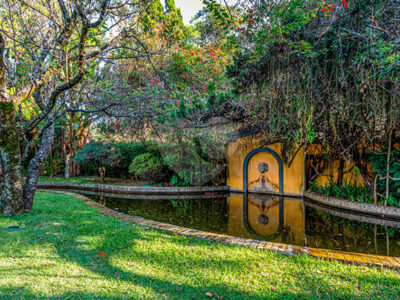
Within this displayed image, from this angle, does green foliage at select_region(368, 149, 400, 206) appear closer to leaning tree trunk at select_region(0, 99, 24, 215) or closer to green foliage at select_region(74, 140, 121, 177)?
leaning tree trunk at select_region(0, 99, 24, 215)

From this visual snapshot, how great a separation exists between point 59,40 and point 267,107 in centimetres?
468

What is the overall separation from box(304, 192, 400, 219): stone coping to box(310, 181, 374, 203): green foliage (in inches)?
8.1

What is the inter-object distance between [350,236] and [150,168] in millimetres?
8721

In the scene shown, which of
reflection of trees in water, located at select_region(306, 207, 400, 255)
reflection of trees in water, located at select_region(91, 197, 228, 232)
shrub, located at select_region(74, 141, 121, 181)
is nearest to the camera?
reflection of trees in water, located at select_region(306, 207, 400, 255)

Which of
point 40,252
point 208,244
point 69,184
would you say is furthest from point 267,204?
point 69,184

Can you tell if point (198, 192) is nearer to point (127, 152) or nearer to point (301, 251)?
point (127, 152)

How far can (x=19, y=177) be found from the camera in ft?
16.1

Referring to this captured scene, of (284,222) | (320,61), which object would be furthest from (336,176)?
(320,61)

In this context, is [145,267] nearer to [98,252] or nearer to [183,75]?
[98,252]

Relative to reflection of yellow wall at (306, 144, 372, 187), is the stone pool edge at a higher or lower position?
lower

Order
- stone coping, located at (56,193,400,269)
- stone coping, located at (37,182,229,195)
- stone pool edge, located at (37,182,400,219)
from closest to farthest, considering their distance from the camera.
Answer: stone coping, located at (56,193,400,269) → stone pool edge, located at (37,182,400,219) → stone coping, located at (37,182,229,195)

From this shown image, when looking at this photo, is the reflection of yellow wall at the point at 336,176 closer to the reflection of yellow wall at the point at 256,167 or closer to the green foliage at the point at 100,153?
the reflection of yellow wall at the point at 256,167

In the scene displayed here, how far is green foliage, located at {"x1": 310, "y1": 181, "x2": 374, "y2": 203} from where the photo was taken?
697 centimetres

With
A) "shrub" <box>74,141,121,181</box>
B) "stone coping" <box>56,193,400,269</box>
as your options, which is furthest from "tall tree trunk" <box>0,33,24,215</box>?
"shrub" <box>74,141,121,181</box>
